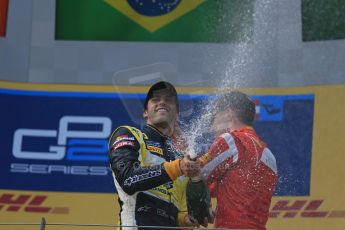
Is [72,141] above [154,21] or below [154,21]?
below

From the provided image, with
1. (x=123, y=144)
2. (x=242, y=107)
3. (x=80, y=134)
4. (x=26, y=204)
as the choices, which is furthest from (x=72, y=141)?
(x=123, y=144)

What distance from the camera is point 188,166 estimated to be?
3455mm

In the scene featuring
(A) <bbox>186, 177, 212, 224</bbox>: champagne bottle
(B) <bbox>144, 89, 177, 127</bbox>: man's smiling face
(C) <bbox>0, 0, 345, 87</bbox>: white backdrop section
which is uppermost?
(C) <bbox>0, 0, 345, 87</bbox>: white backdrop section

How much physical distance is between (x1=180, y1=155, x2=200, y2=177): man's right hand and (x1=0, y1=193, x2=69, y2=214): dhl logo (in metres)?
3.78

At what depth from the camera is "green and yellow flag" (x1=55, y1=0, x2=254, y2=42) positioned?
24.3 feet

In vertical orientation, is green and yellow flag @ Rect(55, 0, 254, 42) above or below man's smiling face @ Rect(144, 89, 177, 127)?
above

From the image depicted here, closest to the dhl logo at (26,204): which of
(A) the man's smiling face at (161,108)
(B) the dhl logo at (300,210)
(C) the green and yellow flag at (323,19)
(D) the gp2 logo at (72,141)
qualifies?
(D) the gp2 logo at (72,141)

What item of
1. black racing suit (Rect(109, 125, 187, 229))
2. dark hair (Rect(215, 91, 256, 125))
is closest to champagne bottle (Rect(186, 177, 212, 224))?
black racing suit (Rect(109, 125, 187, 229))

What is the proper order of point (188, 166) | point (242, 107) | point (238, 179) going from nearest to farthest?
point (188, 166), point (238, 179), point (242, 107)

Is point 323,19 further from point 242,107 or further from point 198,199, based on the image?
point 198,199

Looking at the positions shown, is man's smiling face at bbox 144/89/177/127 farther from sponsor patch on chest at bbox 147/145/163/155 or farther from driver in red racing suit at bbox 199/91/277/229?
driver in red racing suit at bbox 199/91/277/229

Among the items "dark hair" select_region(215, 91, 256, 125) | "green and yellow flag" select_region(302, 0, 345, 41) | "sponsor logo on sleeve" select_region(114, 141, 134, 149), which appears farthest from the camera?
"green and yellow flag" select_region(302, 0, 345, 41)

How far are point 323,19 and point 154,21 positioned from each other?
1.54 metres

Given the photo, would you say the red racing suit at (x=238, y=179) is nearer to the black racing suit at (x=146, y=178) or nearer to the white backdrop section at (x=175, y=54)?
the black racing suit at (x=146, y=178)
